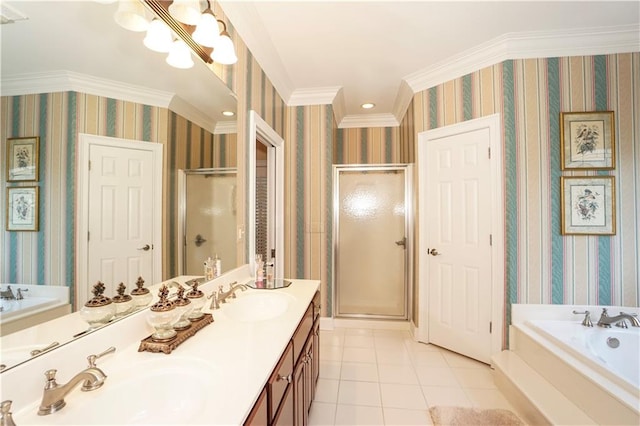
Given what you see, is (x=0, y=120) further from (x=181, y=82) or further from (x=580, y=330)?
(x=580, y=330)

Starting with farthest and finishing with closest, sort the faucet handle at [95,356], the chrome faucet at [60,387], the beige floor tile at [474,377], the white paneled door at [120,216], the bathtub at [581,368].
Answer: the beige floor tile at [474,377] → the bathtub at [581,368] → the white paneled door at [120,216] → the faucet handle at [95,356] → the chrome faucet at [60,387]

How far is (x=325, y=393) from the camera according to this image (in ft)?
6.24

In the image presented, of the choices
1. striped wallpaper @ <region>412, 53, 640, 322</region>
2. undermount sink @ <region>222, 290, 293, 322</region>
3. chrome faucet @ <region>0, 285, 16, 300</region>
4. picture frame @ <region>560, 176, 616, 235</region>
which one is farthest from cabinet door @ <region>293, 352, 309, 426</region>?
picture frame @ <region>560, 176, 616, 235</region>

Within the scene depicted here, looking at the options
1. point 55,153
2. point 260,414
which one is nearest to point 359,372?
point 260,414

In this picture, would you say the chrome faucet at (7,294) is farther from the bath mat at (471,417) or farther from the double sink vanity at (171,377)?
the bath mat at (471,417)

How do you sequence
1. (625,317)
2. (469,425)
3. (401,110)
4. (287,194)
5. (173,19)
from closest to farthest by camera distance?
(173,19), (469,425), (625,317), (287,194), (401,110)

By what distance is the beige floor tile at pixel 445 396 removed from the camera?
1.79 metres

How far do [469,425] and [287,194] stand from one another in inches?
93.2

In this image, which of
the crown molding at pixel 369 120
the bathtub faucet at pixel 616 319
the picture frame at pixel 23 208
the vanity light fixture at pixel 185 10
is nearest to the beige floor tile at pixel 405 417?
the bathtub faucet at pixel 616 319

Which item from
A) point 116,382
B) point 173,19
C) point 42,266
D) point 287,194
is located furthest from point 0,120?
point 287,194

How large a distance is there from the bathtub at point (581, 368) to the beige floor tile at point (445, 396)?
346 millimetres

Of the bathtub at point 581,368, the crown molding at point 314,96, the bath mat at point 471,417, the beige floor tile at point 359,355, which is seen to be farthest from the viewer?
the crown molding at point 314,96

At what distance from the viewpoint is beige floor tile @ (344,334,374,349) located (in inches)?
104

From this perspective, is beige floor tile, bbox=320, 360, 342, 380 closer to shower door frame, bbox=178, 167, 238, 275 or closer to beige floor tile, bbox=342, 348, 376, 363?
beige floor tile, bbox=342, 348, 376, 363
